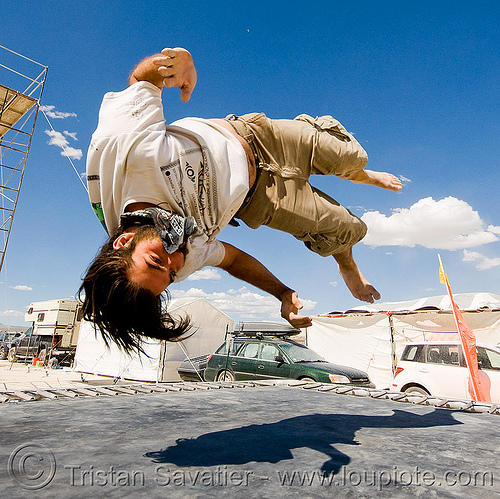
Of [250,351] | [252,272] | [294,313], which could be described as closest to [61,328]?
[250,351]

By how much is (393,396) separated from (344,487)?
2.15 m

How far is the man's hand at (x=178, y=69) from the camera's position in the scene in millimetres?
1396

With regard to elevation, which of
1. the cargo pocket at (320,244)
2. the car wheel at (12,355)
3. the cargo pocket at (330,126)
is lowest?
the car wheel at (12,355)

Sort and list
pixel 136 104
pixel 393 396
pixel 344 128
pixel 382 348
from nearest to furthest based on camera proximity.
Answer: pixel 136 104
pixel 344 128
pixel 393 396
pixel 382 348

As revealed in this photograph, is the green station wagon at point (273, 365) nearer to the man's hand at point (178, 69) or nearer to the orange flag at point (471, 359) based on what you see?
the orange flag at point (471, 359)

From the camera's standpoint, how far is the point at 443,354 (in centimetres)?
592

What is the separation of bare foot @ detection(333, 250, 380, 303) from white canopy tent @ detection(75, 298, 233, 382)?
706 cm

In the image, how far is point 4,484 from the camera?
935mm

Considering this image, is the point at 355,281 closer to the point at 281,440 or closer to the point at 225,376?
the point at 281,440

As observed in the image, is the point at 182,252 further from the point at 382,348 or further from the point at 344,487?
the point at 382,348

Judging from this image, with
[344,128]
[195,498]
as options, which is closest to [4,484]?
[195,498]

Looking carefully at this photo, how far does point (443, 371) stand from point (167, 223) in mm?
5845

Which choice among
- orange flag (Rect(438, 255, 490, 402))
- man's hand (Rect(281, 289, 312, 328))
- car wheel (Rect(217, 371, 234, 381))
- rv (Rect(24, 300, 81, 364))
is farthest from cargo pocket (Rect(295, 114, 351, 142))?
rv (Rect(24, 300, 81, 364))

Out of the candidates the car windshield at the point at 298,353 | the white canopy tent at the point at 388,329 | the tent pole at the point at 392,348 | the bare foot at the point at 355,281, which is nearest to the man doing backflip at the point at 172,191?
the bare foot at the point at 355,281
